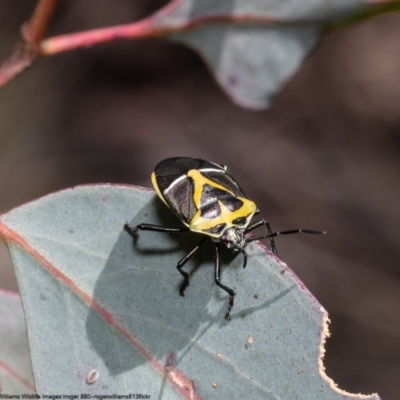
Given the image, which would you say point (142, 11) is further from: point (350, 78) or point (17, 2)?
point (350, 78)

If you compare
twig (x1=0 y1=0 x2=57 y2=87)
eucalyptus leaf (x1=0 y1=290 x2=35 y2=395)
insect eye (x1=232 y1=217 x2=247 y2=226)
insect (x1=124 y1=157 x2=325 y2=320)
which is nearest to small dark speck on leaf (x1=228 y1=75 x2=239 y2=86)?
insect (x1=124 y1=157 x2=325 y2=320)

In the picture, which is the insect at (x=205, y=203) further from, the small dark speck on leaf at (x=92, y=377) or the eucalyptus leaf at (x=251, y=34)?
the small dark speck on leaf at (x=92, y=377)

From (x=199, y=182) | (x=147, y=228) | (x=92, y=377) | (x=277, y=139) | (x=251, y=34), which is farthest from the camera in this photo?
(x=277, y=139)

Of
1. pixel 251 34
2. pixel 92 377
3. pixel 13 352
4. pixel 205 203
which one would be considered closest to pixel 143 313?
pixel 92 377

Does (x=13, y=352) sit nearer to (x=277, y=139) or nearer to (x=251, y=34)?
(x=251, y=34)

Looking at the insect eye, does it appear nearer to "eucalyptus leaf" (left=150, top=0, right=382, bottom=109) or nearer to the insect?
the insect

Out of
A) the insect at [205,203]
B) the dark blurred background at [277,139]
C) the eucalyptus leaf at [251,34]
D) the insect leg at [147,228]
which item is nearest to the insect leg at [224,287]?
the insect at [205,203]
